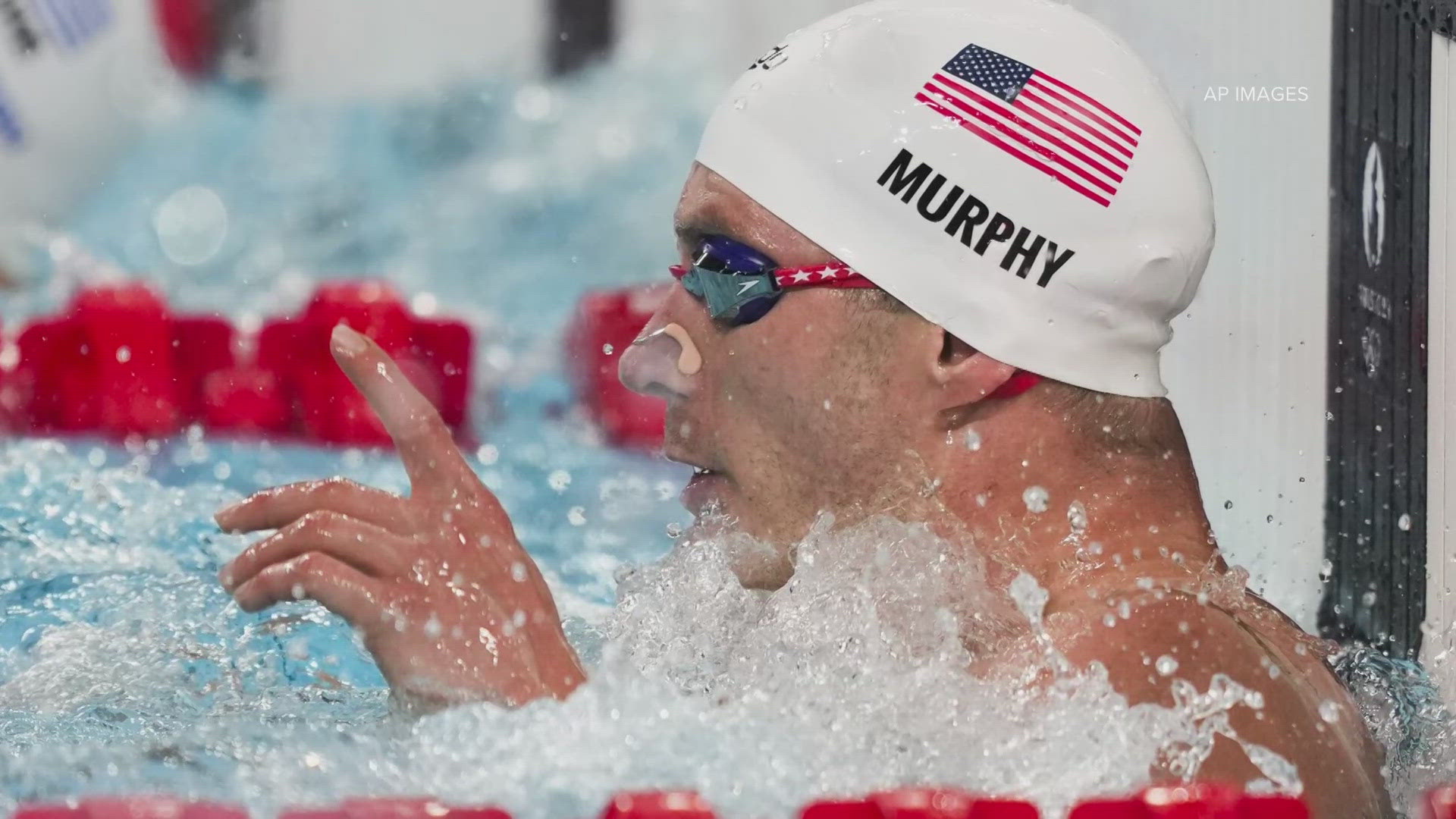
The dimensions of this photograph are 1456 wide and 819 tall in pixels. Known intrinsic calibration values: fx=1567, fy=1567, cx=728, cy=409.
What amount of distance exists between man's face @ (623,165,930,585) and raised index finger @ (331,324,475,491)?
0.37m

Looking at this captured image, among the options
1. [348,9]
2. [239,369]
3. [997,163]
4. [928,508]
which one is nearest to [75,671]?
[928,508]

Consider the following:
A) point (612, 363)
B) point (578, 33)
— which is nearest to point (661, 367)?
point (612, 363)

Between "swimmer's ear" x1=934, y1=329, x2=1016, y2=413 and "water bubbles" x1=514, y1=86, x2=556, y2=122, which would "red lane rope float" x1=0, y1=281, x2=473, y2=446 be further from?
"swimmer's ear" x1=934, y1=329, x2=1016, y2=413

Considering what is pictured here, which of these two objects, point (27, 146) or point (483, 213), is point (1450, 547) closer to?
point (483, 213)

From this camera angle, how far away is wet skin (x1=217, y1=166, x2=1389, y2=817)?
1295 mm

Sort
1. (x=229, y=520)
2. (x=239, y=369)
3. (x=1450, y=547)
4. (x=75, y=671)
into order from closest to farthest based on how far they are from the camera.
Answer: (x=229, y=520) < (x=75, y=671) < (x=1450, y=547) < (x=239, y=369)

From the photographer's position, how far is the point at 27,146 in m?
6.04

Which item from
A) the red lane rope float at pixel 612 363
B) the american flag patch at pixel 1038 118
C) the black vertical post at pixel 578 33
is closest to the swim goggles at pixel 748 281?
the american flag patch at pixel 1038 118

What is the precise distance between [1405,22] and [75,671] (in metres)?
3.20

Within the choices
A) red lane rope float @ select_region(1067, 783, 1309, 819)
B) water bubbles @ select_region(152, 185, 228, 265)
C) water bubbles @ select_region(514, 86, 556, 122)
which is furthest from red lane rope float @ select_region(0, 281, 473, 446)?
red lane rope float @ select_region(1067, 783, 1309, 819)

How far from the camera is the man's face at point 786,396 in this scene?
5.32ft

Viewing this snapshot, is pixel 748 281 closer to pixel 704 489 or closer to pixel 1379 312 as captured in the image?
pixel 704 489

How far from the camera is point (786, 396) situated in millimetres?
1641

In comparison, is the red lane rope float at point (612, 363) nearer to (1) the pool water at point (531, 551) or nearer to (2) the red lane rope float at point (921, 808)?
(1) the pool water at point (531, 551)
